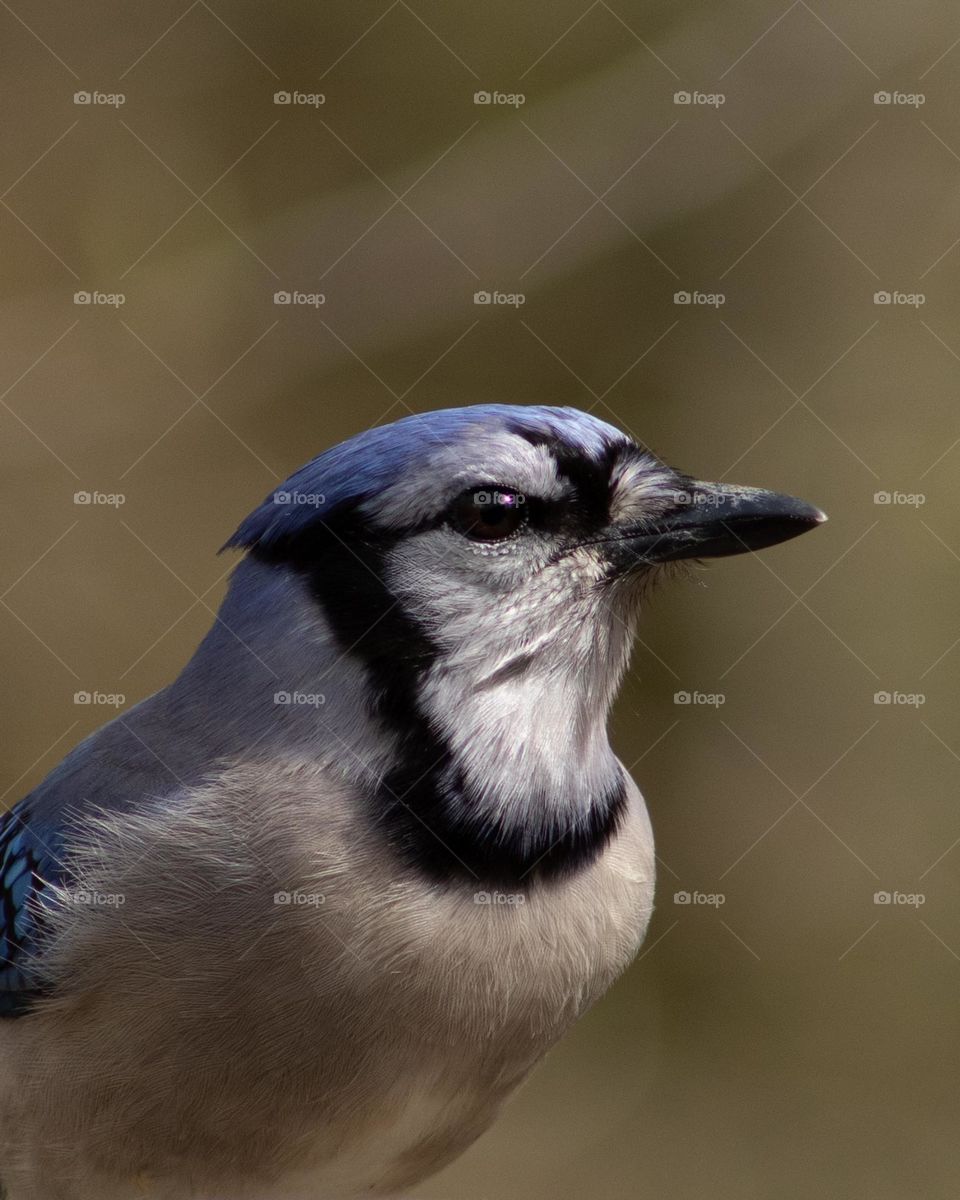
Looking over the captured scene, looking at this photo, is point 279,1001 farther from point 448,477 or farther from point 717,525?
point 717,525

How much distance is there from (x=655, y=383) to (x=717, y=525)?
317 cm

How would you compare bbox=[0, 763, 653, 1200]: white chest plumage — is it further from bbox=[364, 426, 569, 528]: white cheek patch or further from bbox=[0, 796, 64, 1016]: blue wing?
bbox=[364, 426, 569, 528]: white cheek patch

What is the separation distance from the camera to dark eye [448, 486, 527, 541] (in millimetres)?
2318

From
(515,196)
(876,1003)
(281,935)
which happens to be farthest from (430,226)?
(876,1003)

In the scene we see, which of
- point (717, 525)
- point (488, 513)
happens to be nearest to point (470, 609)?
point (488, 513)

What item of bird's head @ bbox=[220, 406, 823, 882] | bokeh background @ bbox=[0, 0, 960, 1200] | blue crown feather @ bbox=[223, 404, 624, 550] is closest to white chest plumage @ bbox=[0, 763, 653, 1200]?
bird's head @ bbox=[220, 406, 823, 882]

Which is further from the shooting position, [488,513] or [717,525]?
[717,525]

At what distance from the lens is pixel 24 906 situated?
2625 mm

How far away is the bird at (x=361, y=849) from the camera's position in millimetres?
2285

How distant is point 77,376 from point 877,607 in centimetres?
300

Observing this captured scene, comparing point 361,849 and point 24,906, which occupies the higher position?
point 361,849

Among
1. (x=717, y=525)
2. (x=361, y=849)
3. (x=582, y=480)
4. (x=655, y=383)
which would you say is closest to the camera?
(x=361, y=849)

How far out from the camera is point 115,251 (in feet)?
16.6

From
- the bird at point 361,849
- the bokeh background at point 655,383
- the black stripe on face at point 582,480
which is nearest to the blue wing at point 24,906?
the bird at point 361,849
